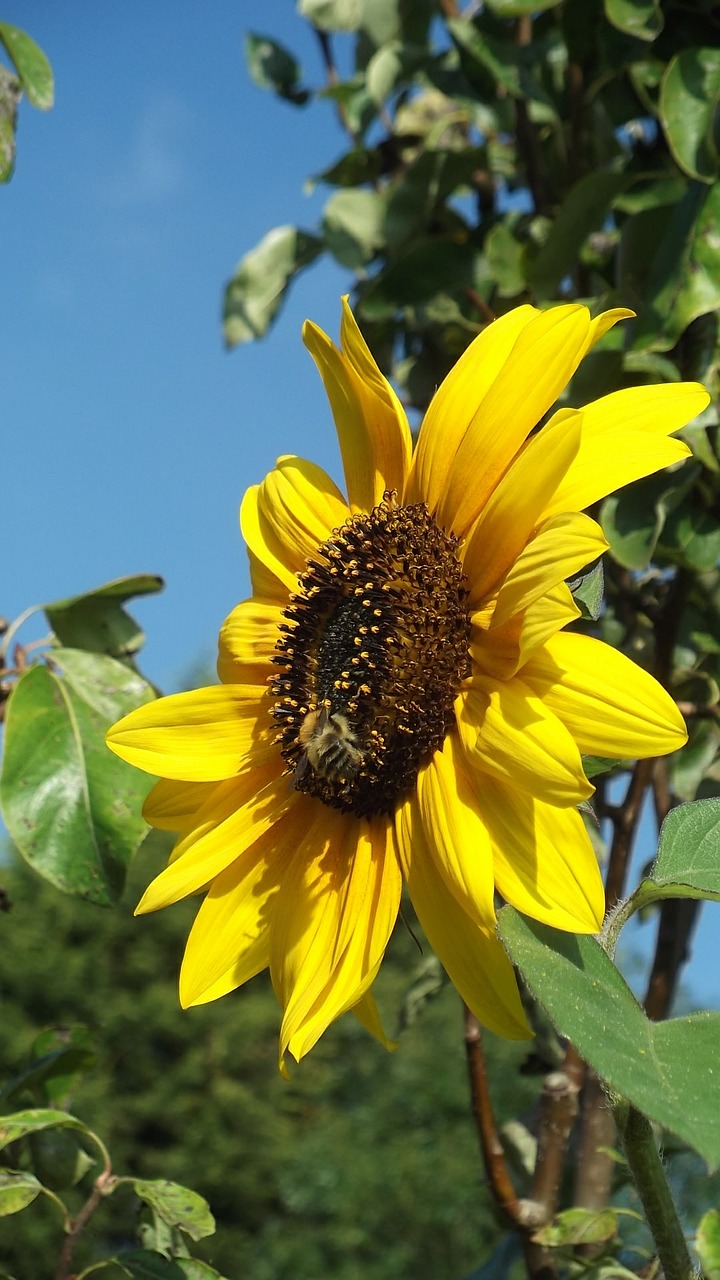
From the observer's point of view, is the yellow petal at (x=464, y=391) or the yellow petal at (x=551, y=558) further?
the yellow petal at (x=464, y=391)

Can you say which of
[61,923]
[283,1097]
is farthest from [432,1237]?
[61,923]

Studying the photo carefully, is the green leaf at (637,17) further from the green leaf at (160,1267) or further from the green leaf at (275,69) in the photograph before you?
the green leaf at (160,1267)

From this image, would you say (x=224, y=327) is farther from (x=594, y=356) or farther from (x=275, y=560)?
(x=275, y=560)

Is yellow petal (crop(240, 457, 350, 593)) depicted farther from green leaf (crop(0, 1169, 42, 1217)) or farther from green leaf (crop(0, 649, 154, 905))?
green leaf (crop(0, 1169, 42, 1217))

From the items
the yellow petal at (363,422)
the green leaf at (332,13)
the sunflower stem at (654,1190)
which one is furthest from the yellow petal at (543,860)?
the green leaf at (332,13)

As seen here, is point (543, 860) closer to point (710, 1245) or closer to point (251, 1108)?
point (710, 1245)

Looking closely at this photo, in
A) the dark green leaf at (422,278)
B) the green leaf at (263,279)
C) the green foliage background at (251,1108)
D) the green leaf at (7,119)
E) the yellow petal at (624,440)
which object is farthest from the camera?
the green foliage background at (251,1108)

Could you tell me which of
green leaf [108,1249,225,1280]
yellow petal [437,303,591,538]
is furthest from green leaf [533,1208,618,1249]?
yellow petal [437,303,591,538]
